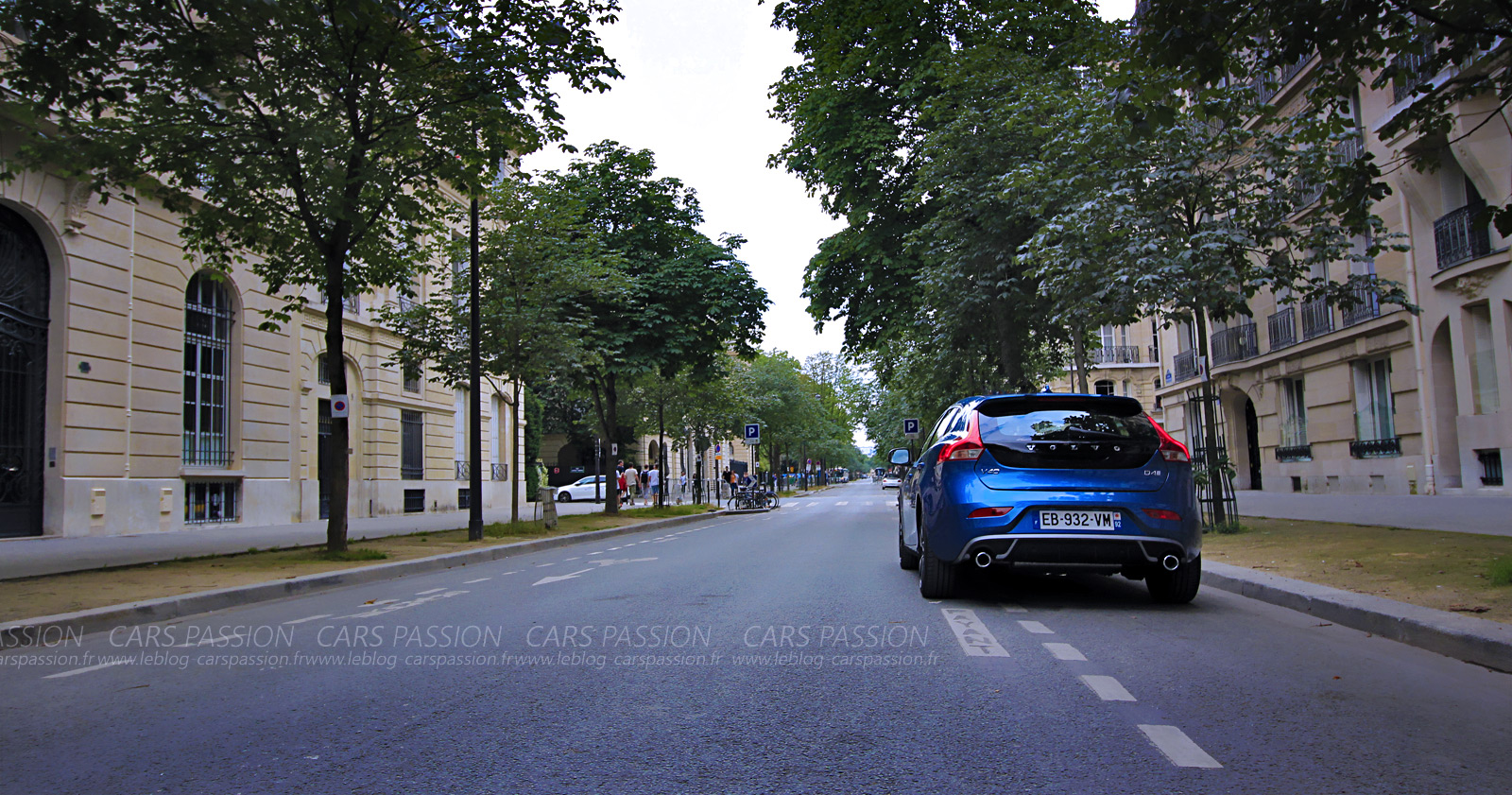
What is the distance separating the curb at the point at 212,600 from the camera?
7176mm

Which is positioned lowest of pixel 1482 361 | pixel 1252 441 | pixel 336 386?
pixel 1252 441

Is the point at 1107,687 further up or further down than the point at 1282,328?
further down

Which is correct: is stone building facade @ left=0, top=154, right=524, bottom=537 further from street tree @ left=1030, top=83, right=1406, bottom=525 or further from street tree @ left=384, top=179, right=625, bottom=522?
street tree @ left=1030, top=83, right=1406, bottom=525

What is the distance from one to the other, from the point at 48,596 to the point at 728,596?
242 inches

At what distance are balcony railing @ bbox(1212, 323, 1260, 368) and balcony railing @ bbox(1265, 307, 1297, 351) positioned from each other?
0.89 m

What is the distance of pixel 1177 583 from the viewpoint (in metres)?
7.68

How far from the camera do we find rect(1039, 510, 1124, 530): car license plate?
7098 millimetres

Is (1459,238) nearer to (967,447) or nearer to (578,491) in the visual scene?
(967,447)

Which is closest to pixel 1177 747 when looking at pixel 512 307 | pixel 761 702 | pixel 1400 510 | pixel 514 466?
pixel 761 702

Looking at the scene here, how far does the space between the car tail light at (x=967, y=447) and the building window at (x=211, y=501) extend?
17.3 meters

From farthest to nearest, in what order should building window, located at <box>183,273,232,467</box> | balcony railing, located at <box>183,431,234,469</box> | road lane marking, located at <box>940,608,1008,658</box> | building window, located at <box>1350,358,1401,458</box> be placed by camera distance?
building window, located at <box>1350,358,1401,458</box> < building window, located at <box>183,273,232,467</box> < balcony railing, located at <box>183,431,234,469</box> < road lane marking, located at <box>940,608,1008,658</box>

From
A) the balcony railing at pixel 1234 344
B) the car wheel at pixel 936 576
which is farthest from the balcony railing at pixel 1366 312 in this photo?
the car wheel at pixel 936 576

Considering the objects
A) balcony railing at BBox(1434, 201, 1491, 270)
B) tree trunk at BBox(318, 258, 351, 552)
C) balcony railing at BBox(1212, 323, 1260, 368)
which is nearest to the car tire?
tree trunk at BBox(318, 258, 351, 552)

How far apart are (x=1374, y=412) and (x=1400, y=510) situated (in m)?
8.04
